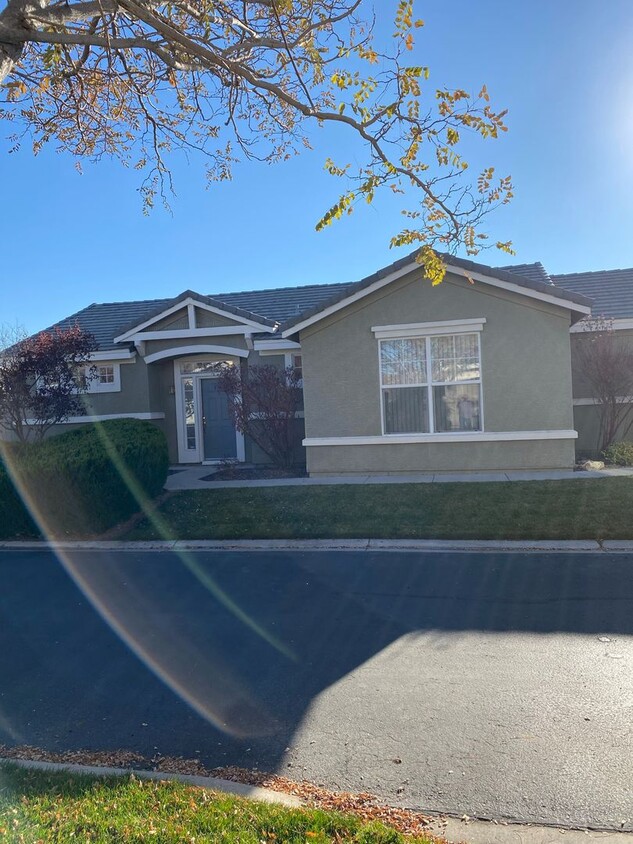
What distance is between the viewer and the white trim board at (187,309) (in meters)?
14.8

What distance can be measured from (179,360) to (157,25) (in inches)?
416

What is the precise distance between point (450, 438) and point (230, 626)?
24.0 ft

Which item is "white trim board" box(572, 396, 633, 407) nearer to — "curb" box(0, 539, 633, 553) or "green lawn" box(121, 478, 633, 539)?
"green lawn" box(121, 478, 633, 539)

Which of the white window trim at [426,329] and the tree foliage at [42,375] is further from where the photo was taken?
the tree foliage at [42,375]

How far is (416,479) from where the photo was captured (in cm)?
1207

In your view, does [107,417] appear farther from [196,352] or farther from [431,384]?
[431,384]

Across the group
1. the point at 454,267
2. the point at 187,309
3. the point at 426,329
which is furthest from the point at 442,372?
the point at 187,309

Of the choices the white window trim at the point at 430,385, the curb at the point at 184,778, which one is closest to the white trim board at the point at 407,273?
the white window trim at the point at 430,385

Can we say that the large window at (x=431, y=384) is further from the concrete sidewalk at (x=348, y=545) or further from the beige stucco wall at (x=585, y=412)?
the concrete sidewalk at (x=348, y=545)

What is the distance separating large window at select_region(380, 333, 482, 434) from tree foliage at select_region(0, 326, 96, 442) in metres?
6.10

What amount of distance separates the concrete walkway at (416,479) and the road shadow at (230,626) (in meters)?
3.61

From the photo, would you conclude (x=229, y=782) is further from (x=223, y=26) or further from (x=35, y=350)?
(x=35, y=350)

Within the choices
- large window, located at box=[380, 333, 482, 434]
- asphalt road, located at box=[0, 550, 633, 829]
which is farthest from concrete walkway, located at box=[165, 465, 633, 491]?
asphalt road, located at box=[0, 550, 633, 829]

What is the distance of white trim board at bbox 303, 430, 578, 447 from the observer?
11977mm
